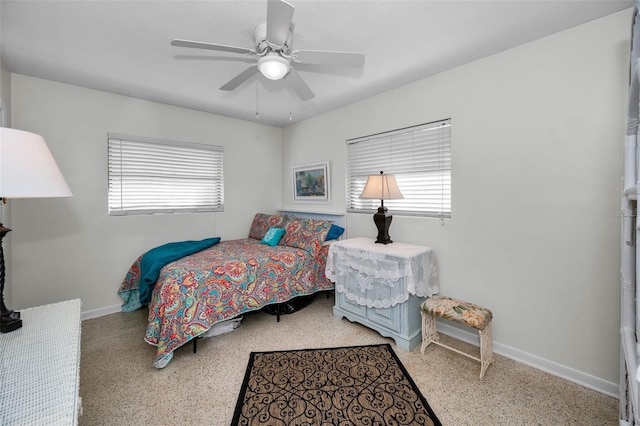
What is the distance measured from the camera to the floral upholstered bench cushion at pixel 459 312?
6.47 ft

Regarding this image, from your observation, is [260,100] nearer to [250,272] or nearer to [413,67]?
[413,67]

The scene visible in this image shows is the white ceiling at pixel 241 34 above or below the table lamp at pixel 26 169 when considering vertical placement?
above

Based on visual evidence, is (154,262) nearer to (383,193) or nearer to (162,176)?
(162,176)

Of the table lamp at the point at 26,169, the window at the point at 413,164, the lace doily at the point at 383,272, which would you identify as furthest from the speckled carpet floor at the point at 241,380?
the table lamp at the point at 26,169

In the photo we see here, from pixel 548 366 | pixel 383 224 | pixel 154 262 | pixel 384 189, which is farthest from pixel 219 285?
pixel 548 366

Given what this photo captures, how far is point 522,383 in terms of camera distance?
6.32 feet

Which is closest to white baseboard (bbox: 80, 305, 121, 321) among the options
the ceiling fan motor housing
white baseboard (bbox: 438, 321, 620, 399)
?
the ceiling fan motor housing

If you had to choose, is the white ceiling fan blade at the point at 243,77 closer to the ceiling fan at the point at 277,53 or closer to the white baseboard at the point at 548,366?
the ceiling fan at the point at 277,53

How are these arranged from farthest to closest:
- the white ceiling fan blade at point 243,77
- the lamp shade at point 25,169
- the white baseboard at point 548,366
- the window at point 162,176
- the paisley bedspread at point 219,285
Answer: the window at point 162,176 → the paisley bedspread at point 219,285 → the white ceiling fan blade at point 243,77 → the white baseboard at point 548,366 → the lamp shade at point 25,169

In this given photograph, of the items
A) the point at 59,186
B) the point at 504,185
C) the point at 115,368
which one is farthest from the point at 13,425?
the point at 504,185

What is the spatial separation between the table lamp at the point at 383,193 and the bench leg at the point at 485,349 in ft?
3.57

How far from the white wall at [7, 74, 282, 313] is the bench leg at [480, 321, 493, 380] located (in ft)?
11.0

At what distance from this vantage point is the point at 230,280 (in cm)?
251

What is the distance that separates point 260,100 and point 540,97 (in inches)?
107
